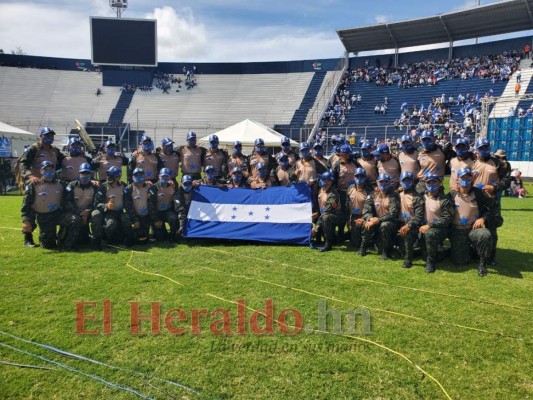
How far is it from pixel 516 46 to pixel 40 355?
131ft

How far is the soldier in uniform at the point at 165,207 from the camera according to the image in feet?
27.7

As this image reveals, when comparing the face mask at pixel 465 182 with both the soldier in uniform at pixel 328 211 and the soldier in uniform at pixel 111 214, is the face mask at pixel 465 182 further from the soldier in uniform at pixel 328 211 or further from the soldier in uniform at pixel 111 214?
the soldier in uniform at pixel 111 214

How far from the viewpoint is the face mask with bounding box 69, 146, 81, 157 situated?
28.8 feet

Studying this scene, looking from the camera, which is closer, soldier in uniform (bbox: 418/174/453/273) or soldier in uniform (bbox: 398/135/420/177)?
soldier in uniform (bbox: 418/174/453/273)

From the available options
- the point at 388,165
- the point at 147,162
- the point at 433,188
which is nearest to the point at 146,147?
the point at 147,162

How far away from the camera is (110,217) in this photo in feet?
26.1

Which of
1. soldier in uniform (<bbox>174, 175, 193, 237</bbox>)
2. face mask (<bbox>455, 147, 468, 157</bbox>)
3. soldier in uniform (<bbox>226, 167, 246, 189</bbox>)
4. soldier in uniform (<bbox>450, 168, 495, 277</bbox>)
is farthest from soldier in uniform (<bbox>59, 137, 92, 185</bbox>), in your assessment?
face mask (<bbox>455, 147, 468, 157</bbox>)

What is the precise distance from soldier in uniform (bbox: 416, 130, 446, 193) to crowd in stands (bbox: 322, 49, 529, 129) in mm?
→ 21568

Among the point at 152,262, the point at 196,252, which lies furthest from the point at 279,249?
the point at 152,262

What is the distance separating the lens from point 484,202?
6.82m

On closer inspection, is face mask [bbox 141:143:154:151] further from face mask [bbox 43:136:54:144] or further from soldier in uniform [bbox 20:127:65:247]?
face mask [bbox 43:136:54:144]

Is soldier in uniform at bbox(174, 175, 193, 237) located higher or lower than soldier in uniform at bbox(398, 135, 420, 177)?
lower

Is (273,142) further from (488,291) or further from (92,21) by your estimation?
(92,21)

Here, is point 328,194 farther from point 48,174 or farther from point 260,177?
point 48,174
